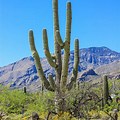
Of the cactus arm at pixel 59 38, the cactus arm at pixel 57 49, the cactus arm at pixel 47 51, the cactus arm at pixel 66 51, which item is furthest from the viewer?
the cactus arm at pixel 57 49

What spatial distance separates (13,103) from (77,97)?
12679mm

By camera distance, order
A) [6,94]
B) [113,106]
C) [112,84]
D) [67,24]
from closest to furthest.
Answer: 1. [67,24]
2. [113,106]
3. [6,94]
4. [112,84]

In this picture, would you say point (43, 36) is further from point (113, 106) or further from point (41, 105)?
point (113, 106)

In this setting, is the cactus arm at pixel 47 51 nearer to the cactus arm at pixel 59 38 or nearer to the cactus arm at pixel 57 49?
the cactus arm at pixel 57 49

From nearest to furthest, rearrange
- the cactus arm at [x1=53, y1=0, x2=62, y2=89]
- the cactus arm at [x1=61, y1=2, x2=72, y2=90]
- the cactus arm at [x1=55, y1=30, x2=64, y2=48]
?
1. the cactus arm at [x1=55, y1=30, x2=64, y2=48]
2. the cactus arm at [x1=61, y1=2, x2=72, y2=90]
3. the cactus arm at [x1=53, y1=0, x2=62, y2=89]

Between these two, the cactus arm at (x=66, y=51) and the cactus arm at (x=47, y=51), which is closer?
the cactus arm at (x=66, y=51)

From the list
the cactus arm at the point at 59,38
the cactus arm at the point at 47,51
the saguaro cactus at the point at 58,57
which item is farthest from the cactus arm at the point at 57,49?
the cactus arm at the point at 59,38

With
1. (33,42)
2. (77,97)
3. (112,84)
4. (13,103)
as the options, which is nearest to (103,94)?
(13,103)

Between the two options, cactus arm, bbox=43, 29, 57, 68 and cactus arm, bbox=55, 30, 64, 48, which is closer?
cactus arm, bbox=55, 30, 64, 48

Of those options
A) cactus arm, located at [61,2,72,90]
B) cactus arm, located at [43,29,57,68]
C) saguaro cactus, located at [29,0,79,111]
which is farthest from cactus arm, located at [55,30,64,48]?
cactus arm, located at [43,29,57,68]

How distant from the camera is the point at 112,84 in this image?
36656mm

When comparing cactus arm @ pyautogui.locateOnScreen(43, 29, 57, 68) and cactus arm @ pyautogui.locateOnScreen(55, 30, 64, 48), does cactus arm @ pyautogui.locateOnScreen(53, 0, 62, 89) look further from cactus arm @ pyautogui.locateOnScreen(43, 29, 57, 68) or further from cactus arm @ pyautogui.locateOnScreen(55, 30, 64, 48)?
cactus arm @ pyautogui.locateOnScreen(55, 30, 64, 48)

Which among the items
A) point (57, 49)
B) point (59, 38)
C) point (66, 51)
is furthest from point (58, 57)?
point (59, 38)

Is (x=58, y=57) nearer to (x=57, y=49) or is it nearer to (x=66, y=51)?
(x=57, y=49)
